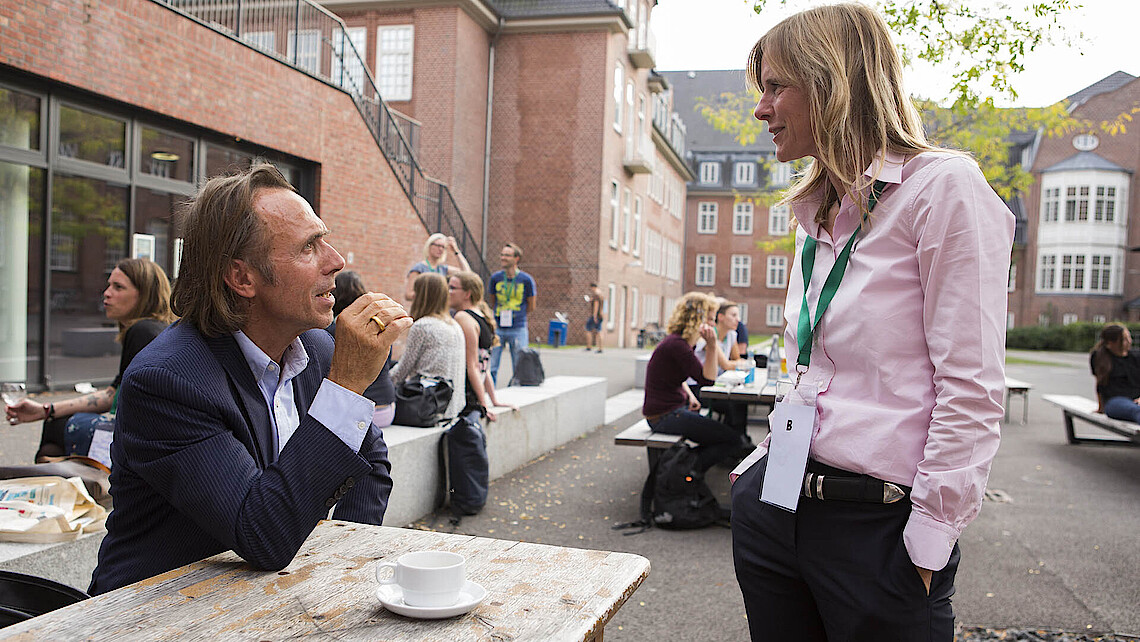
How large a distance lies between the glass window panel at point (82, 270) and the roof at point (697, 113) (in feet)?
160

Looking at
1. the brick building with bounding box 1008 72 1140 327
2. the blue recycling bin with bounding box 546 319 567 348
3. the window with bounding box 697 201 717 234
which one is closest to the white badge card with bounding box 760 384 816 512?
the blue recycling bin with bounding box 546 319 567 348

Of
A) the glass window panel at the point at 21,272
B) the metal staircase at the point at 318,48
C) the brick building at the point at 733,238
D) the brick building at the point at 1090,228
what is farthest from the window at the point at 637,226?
the glass window panel at the point at 21,272

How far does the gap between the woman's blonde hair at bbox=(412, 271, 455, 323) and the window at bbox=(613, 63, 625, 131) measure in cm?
2365

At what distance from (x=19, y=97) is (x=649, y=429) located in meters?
7.84

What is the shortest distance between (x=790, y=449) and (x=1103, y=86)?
57385 millimetres

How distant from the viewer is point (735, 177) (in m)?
55.2

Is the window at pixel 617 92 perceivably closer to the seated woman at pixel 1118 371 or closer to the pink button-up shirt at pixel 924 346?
the seated woman at pixel 1118 371

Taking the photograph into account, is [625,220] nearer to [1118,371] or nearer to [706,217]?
[706,217]

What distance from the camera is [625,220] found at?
32938mm

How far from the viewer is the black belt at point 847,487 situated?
173 cm

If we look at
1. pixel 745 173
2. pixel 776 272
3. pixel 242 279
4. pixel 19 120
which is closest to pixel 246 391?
pixel 242 279

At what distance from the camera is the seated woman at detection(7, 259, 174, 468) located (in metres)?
4.59

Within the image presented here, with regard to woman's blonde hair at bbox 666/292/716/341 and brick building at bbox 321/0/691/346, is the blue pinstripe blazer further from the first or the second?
brick building at bbox 321/0/691/346

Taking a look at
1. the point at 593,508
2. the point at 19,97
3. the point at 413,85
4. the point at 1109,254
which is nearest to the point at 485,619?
the point at 593,508
